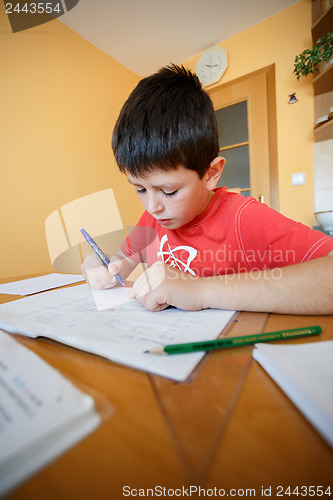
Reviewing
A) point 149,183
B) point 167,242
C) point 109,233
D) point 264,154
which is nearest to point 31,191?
point 109,233

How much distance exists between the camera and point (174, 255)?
0.70 meters

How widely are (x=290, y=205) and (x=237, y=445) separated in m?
1.86

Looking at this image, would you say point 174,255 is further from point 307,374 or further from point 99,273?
point 307,374

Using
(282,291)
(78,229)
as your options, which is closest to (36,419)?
(282,291)

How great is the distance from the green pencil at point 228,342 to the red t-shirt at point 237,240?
0.22 metres

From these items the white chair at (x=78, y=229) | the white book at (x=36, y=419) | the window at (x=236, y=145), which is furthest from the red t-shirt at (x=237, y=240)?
the window at (x=236, y=145)

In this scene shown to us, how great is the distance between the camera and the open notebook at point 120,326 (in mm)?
231

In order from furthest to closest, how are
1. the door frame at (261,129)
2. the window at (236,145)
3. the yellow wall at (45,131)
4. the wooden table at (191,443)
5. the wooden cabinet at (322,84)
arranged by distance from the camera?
1. the window at (236,145)
2. the door frame at (261,129)
3. the wooden cabinet at (322,84)
4. the yellow wall at (45,131)
5. the wooden table at (191,443)

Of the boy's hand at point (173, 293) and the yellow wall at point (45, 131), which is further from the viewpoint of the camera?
the yellow wall at point (45, 131)

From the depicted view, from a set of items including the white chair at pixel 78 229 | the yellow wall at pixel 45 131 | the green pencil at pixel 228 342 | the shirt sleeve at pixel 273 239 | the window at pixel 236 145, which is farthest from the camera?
the window at pixel 236 145

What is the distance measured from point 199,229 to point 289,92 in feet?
5.37

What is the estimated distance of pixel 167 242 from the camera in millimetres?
734

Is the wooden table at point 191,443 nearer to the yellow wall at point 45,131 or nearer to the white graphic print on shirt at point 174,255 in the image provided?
the white graphic print on shirt at point 174,255

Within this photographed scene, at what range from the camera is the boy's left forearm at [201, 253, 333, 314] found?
349 mm
